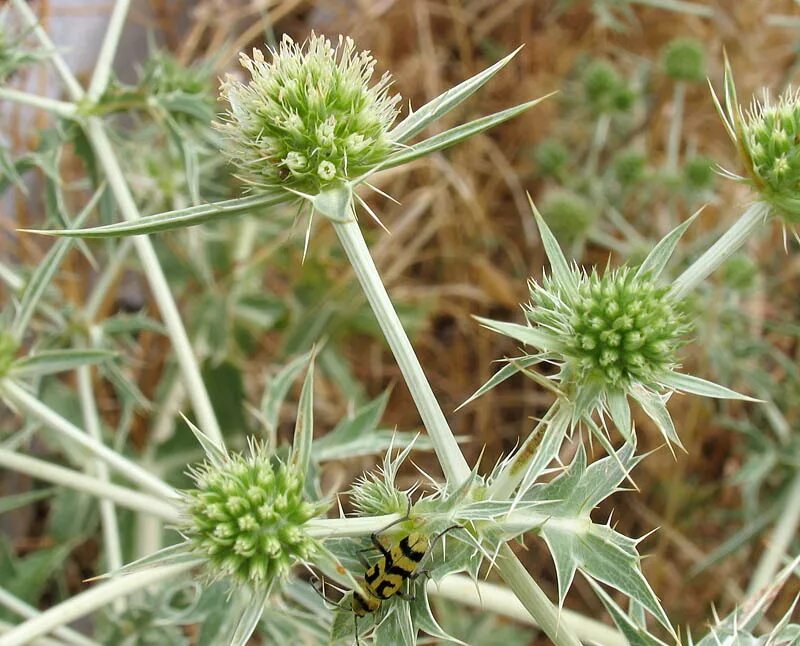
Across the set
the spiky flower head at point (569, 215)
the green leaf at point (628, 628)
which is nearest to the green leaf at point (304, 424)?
the green leaf at point (628, 628)

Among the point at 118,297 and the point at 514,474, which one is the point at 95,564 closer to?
the point at 118,297

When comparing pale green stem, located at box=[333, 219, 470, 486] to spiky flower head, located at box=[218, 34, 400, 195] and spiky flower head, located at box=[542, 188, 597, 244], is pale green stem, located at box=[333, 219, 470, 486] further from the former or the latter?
spiky flower head, located at box=[542, 188, 597, 244]

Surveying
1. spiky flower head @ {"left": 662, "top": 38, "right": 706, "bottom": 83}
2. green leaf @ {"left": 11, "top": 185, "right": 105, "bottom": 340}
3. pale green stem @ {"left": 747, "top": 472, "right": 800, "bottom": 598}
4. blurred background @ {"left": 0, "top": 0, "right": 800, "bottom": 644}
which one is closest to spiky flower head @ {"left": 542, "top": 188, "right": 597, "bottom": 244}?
blurred background @ {"left": 0, "top": 0, "right": 800, "bottom": 644}

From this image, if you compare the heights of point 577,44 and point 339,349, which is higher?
point 577,44

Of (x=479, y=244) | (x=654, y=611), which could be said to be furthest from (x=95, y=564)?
(x=654, y=611)

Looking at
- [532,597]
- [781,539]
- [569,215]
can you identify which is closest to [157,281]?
[532,597]

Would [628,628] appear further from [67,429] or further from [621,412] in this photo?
[67,429]
